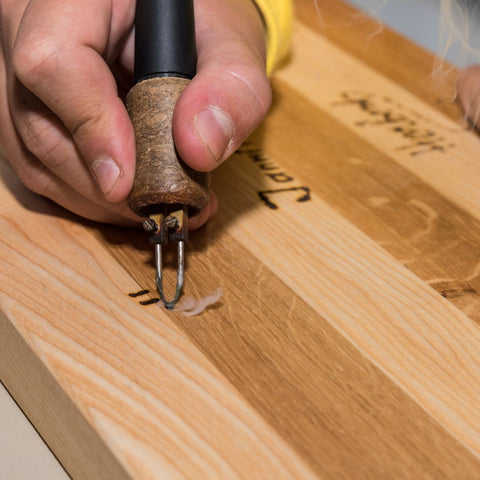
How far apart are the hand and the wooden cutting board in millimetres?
56

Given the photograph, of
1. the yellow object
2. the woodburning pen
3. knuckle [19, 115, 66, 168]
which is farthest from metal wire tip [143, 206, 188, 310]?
the yellow object

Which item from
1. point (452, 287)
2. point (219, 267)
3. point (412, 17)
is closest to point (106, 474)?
point (219, 267)

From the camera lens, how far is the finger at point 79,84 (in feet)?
1.61

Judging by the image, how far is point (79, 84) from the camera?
50 cm

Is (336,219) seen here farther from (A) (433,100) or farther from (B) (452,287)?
(A) (433,100)

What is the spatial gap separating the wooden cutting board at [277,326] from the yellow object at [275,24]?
0.30ft

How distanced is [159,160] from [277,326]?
0.47ft

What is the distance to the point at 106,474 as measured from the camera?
42 centimetres

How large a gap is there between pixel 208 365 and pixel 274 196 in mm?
229

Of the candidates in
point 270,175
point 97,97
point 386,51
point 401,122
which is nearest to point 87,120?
point 97,97

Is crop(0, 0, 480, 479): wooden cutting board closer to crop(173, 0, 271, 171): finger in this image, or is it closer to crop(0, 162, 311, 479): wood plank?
crop(0, 162, 311, 479): wood plank

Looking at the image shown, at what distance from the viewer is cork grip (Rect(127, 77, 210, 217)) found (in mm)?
469

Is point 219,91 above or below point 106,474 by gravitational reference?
above

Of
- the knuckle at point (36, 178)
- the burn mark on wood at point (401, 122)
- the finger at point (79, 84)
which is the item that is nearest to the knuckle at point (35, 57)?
the finger at point (79, 84)
